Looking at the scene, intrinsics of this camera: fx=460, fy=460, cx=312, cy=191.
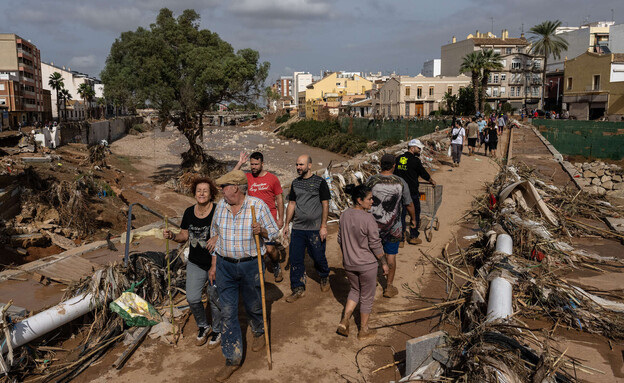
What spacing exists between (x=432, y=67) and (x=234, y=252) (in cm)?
8893

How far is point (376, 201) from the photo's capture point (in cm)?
569

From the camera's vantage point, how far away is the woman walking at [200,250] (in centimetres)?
461

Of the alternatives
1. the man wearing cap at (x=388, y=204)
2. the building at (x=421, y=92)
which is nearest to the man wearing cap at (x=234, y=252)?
the man wearing cap at (x=388, y=204)

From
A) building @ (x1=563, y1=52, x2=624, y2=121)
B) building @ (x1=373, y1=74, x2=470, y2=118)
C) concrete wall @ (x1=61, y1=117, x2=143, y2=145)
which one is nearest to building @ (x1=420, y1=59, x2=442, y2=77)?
building @ (x1=373, y1=74, x2=470, y2=118)

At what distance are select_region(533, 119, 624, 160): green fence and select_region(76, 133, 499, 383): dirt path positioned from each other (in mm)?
21830

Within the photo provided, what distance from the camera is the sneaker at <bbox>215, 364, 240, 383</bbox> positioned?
4.14m

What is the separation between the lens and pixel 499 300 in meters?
4.64

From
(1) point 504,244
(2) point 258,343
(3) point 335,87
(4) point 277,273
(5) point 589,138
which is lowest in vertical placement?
(2) point 258,343

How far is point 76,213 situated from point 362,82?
314 feet

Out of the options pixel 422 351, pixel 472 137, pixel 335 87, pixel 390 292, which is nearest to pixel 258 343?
pixel 422 351

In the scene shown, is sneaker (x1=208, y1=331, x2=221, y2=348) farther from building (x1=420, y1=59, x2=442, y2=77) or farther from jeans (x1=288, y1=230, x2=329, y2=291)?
building (x1=420, y1=59, x2=442, y2=77)

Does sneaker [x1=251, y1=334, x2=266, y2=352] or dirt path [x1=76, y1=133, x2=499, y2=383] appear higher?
sneaker [x1=251, y1=334, x2=266, y2=352]

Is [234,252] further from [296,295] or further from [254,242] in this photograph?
[296,295]

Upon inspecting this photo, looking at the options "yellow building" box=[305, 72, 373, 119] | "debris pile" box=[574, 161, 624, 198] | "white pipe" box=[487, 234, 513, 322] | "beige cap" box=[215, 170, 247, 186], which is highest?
"yellow building" box=[305, 72, 373, 119]
